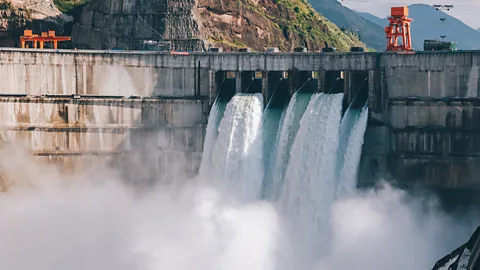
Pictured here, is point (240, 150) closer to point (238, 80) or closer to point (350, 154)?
point (238, 80)

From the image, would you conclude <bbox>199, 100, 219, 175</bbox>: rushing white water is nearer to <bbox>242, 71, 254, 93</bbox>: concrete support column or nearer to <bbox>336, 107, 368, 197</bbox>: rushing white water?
<bbox>242, 71, 254, 93</bbox>: concrete support column

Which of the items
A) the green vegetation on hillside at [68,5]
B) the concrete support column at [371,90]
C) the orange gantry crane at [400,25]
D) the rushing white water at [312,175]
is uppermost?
the green vegetation on hillside at [68,5]

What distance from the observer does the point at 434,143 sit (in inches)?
3474

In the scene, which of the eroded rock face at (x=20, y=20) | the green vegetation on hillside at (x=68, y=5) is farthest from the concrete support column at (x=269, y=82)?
the green vegetation on hillside at (x=68, y=5)

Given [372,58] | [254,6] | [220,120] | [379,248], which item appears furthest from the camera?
[254,6]

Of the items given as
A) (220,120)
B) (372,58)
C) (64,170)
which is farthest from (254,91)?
(64,170)

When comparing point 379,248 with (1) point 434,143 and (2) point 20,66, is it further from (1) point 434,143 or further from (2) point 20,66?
(2) point 20,66

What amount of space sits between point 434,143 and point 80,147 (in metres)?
35.8

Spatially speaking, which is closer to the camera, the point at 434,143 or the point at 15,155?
the point at 434,143

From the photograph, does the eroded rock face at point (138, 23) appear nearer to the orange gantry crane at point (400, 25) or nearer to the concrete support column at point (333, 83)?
the concrete support column at point (333, 83)

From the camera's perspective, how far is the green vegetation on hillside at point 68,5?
135625mm

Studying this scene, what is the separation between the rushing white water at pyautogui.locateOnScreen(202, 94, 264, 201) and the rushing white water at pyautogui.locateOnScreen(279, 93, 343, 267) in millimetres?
4685

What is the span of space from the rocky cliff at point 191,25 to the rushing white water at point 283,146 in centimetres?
2884

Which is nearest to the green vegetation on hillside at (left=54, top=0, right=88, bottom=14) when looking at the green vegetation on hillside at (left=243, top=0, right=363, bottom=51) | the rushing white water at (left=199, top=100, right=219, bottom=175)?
the green vegetation on hillside at (left=243, top=0, right=363, bottom=51)
